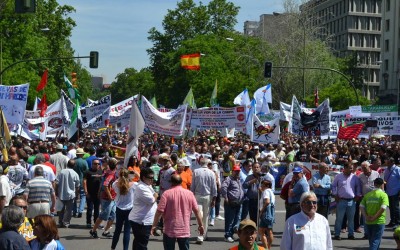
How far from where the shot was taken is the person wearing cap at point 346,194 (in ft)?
54.0

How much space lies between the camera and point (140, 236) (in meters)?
12.2

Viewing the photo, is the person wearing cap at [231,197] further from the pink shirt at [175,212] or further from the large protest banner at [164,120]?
the large protest banner at [164,120]

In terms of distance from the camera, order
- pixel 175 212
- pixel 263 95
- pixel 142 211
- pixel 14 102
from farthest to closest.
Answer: pixel 263 95 → pixel 14 102 → pixel 142 211 → pixel 175 212

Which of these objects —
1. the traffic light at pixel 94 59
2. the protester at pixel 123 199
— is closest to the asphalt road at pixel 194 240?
the protester at pixel 123 199

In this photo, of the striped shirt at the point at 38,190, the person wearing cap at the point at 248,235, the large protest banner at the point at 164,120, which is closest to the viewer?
the person wearing cap at the point at 248,235

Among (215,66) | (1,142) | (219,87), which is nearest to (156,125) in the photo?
(1,142)

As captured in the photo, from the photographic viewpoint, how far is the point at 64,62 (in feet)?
238

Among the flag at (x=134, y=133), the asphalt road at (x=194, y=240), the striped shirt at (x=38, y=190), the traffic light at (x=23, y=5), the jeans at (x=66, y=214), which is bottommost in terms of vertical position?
the asphalt road at (x=194, y=240)

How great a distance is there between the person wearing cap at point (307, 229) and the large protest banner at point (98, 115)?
69.0 feet

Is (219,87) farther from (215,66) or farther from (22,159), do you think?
(22,159)

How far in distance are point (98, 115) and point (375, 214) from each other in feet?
55.8

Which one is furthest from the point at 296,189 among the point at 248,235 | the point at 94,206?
the point at 248,235

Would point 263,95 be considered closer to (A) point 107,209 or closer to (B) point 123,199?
(A) point 107,209

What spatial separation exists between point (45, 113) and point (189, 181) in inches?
571
